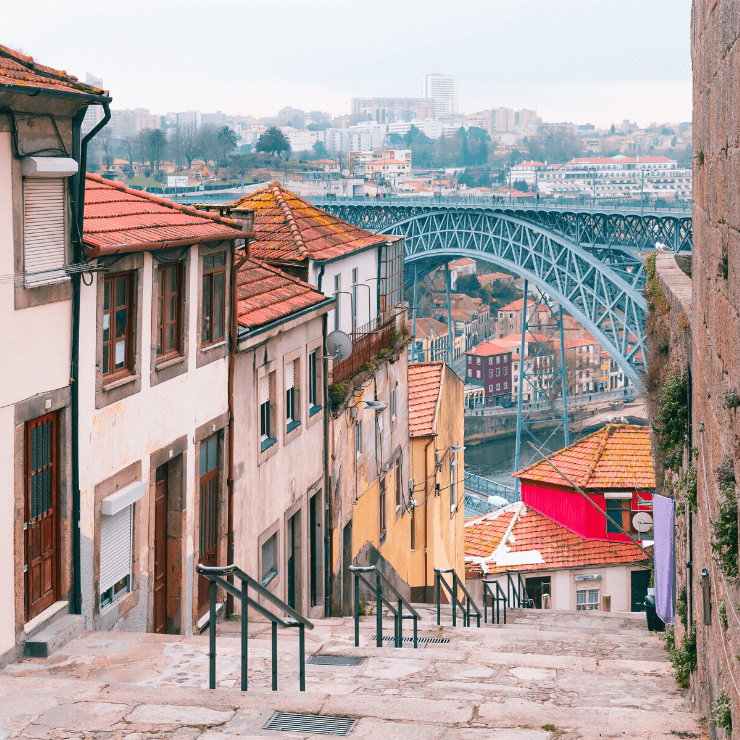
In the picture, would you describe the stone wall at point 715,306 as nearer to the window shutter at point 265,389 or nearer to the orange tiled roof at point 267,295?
the orange tiled roof at point 267,295

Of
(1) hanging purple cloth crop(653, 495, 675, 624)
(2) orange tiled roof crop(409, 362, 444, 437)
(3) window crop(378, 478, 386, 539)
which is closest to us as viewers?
(1) hanging purple cloth crop(653, 495, 675, 624)

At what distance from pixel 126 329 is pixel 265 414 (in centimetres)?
332

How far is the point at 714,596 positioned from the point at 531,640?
5.74 m

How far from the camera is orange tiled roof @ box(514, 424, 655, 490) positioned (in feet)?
78.1

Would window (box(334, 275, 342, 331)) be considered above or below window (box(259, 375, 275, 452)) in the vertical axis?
above

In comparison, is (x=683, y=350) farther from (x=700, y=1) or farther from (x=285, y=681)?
(x=285, y=681)

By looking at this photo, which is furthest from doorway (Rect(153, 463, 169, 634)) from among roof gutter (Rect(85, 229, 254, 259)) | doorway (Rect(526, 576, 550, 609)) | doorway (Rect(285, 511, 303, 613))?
doorway (Rect(526, 576, 550, 609))

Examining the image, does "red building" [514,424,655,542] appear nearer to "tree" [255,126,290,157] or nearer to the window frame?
the window frame

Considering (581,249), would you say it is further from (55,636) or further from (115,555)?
(55,636)

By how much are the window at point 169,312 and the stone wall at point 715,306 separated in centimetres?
421

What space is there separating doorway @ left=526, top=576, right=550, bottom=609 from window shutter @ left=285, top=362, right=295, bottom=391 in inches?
519

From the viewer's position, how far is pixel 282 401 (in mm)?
11359

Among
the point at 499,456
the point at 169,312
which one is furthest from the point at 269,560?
the point at 499,456

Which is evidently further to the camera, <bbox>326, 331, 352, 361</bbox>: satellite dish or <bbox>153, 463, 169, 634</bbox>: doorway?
<bbox>326, 331, 352, 361</bbox>: satellite dish
